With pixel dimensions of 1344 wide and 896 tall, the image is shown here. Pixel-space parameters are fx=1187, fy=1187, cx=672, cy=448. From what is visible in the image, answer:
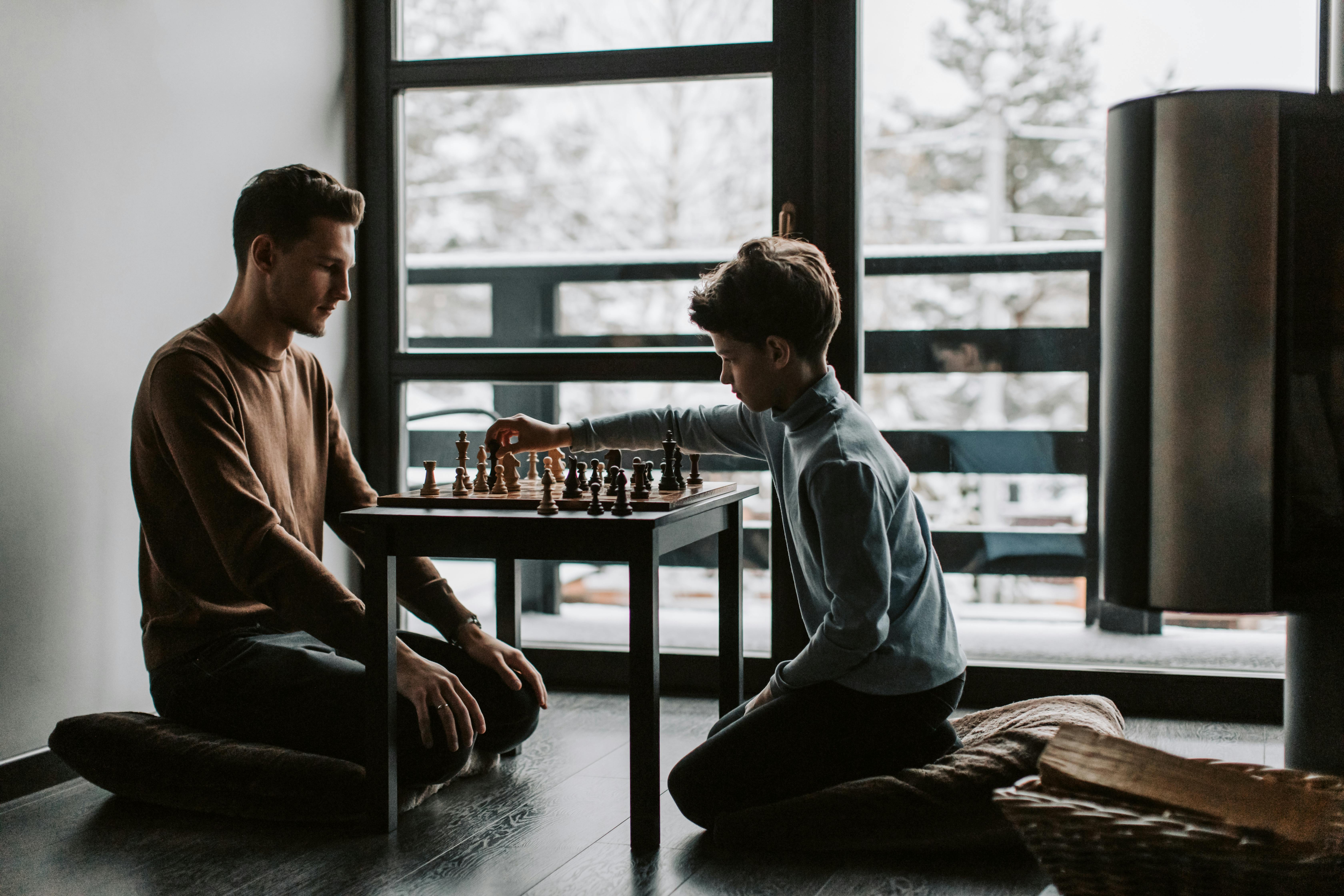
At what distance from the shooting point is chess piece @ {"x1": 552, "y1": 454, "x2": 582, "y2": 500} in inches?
82.4

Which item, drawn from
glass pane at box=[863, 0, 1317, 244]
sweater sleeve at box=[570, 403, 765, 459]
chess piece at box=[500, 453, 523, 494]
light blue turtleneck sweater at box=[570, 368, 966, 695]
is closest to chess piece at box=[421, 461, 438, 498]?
chess piece at box=[500, 453, 523, 494]

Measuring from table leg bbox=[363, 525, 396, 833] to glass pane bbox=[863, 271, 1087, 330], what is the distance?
149cm

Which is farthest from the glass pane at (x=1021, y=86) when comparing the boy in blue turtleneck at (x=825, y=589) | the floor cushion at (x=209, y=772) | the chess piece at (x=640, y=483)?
the floor cushion at (x=209, y=772)

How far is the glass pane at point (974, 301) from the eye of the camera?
291 centimetres

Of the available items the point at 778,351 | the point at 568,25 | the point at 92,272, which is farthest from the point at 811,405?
the point at 568,25

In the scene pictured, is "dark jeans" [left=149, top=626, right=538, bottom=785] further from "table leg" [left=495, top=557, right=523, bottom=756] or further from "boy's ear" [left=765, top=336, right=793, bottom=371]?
"boy's ear" [left=765, top=336, right=793, bottom=371]

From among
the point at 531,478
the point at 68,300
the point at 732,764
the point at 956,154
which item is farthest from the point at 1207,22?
the point at 68,300

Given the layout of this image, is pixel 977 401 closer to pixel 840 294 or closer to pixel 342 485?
pixel 840 294

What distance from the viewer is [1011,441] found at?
2.95m

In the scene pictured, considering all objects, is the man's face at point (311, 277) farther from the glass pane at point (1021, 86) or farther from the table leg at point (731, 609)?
the glass pane at point (1021, 86)

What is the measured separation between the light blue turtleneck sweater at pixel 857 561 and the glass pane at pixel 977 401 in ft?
2.81

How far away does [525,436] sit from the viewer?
7.69ft

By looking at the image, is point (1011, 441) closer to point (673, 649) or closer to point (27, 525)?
point (673, 649)

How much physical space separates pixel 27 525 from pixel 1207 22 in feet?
9.06
